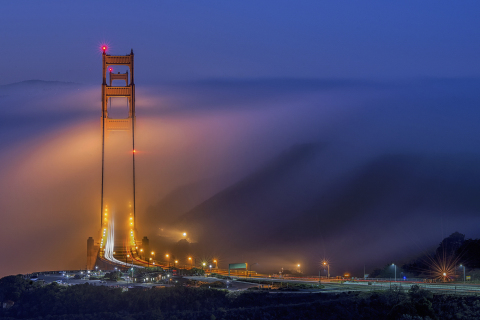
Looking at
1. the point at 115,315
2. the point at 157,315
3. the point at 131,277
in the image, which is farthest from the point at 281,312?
the point at 131,277

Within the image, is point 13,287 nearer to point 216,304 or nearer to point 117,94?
point 216,304

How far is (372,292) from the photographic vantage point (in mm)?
37969

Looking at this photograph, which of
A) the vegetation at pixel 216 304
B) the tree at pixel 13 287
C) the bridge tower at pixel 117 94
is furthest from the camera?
the bridge tower at pixel 117 94

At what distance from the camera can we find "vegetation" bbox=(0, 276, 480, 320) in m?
35.0

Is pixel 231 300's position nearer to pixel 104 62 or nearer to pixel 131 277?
pixel 131 277

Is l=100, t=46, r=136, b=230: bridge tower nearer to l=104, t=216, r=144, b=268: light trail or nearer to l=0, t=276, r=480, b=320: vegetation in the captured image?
l=104, t=216, r=144, b=268: light trail

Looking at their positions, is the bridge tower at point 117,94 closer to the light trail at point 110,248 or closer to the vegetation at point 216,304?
Result: the light trail at point 110,248

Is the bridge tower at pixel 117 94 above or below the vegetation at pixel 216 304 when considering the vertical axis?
above

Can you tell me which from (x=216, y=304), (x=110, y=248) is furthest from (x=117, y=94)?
(x=216, y=304)

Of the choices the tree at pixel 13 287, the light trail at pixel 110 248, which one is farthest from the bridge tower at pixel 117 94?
the tree at pixel 13 287

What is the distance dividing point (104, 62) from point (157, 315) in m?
53.8

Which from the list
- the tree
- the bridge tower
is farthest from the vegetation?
the bridge tower

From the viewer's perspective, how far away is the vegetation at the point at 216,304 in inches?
1378

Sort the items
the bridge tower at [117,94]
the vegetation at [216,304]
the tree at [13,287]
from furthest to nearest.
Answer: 1. the bridge tower at [117,94]
2. the tree at [13,287]
3. the vegetation at [216,304]
